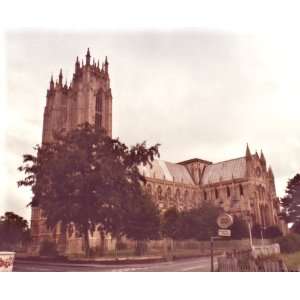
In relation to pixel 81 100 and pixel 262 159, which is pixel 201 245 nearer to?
pixel 262 159

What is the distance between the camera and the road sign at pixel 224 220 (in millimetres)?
6754

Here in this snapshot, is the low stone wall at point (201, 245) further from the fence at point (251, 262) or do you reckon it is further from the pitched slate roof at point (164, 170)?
the pitched slate roof at point (164, 170)

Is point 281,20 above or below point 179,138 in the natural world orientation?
above

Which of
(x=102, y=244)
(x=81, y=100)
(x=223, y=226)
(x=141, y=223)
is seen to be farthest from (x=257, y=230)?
(x=81, y=100)

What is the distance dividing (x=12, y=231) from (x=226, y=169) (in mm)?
4546

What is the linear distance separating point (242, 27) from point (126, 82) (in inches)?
101

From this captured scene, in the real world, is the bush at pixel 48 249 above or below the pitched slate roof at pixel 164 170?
below

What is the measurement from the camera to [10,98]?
7449mm

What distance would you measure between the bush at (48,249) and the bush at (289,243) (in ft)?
13.6

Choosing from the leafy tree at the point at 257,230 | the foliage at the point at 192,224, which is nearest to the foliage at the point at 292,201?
the leafy tree at the point at 257,230

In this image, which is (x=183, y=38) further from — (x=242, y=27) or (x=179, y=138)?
(x=179, y=138)

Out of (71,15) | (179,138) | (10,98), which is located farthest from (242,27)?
(10,98)

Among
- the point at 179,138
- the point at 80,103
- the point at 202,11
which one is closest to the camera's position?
the point at 202,11

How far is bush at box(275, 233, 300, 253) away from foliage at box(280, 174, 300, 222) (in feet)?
1.02
